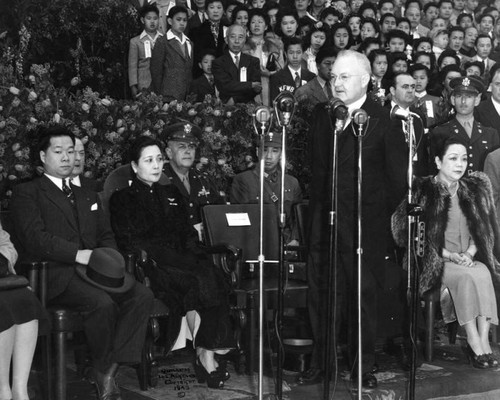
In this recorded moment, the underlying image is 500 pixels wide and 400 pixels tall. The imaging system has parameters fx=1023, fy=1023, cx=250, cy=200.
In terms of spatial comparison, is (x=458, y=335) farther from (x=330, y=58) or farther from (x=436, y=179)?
(x=330, y=58)

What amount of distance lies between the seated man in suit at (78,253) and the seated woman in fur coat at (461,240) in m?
2.11

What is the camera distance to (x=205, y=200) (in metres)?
7.60

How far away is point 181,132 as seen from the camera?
24.3 feet

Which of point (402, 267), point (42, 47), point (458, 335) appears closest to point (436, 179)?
point (402, 267)

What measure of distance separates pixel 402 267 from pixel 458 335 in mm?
1259

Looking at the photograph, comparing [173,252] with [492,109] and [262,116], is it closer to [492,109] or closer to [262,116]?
[262,116]

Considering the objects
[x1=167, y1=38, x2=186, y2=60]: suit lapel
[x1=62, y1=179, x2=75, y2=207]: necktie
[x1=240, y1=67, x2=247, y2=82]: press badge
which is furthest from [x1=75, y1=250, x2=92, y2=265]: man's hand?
[x1=167, y1=38, x2=186, y2=60]: suit lapel

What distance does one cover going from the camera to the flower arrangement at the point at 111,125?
705cm

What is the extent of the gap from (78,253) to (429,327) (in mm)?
2630

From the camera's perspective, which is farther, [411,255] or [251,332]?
[251,332]

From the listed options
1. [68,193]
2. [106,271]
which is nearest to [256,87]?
[68,193]

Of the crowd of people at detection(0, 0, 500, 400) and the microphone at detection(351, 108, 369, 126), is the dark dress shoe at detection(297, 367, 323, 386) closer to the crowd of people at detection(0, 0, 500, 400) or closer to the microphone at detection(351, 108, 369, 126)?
the crowd of people at detection(0, 0, 500, 400)

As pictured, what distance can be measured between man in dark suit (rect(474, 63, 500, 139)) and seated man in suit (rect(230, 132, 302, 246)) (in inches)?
87.3

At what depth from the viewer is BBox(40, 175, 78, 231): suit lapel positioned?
6.24 metres
